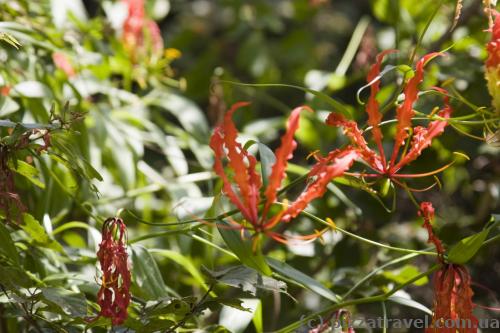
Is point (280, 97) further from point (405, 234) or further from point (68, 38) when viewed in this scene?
point (68, 38)

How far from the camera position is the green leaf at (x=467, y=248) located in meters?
0.88

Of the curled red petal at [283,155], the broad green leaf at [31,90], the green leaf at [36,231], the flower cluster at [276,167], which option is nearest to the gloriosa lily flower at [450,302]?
the flower cluster at [276,167]

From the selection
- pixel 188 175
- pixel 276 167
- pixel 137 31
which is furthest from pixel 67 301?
pixel 137 31

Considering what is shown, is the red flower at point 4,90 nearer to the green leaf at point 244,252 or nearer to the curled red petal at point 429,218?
the green leaf at point 244,252

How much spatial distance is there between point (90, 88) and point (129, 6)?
0.67ft

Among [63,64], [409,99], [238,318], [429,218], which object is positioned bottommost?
[238,318]

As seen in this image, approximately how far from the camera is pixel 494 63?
862mm

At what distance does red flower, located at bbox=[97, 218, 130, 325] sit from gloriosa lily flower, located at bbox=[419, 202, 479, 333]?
1.08 feet

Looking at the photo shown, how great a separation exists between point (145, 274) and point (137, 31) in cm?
67

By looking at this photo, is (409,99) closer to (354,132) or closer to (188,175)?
(354,132)

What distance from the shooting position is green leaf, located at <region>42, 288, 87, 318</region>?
881 millimetres

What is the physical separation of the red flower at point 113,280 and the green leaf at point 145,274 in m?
0.16

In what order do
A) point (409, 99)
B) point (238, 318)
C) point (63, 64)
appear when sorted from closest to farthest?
1. point (409, 99)
2. point (238, 318)
3. point (63, 64)

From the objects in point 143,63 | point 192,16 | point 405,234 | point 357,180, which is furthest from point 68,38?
point 192,16
